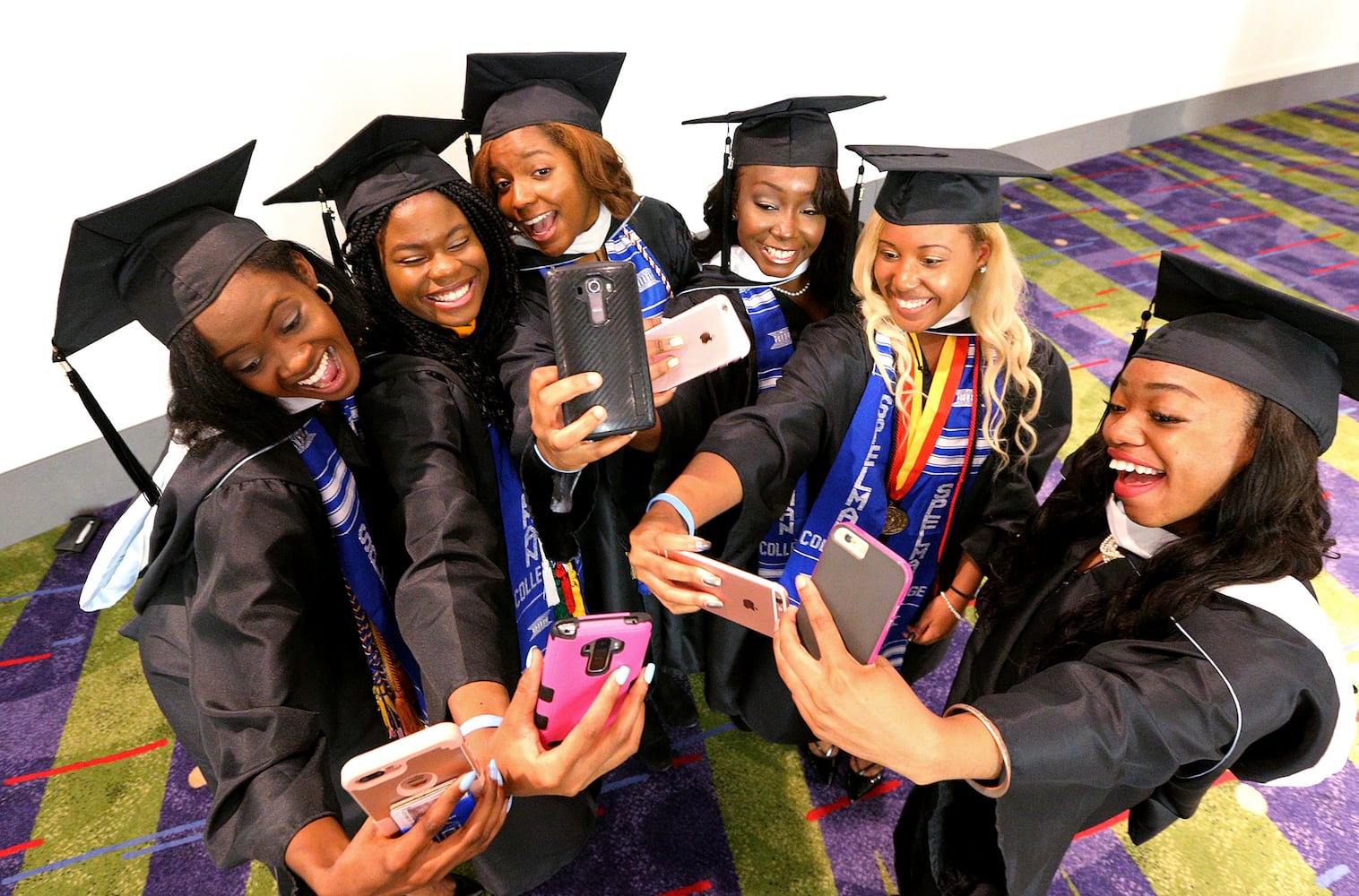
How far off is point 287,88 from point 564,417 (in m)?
2.28

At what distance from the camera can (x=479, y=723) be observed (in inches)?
50.1

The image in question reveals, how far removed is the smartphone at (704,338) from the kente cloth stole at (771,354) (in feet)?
2.28

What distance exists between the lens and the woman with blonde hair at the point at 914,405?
166 centimetres

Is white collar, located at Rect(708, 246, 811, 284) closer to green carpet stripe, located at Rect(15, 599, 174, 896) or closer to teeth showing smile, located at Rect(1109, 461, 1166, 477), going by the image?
teeth showing smile, located at Rect(1109, 461, 1166, 477)

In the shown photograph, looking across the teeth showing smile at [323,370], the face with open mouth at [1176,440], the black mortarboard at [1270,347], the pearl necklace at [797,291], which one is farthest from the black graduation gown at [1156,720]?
the teeth showing smile at [323,370]

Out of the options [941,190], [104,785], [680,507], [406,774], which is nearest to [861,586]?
[680,507]

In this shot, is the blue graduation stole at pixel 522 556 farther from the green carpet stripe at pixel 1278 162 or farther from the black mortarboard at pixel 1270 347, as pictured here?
the green carpet stripe at pixel 1278 162

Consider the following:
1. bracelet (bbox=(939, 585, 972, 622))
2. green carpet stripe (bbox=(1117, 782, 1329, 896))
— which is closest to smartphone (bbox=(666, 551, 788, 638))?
bracelet (bbox=(939, 585, 972, 622))

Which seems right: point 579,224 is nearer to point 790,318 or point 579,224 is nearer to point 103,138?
point 790,318

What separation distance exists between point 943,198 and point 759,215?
1.84ft

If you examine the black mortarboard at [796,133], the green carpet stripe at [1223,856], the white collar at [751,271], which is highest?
the black mortarboard at [796,133]

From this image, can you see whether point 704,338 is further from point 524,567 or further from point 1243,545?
point 1243,545

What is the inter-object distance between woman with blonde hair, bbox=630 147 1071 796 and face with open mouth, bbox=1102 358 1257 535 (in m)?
0.39

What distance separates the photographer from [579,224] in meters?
2.02
